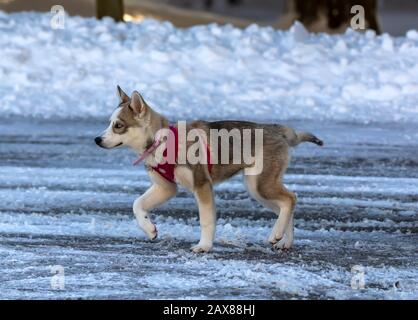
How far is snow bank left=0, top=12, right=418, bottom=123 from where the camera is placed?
16656 millimetres

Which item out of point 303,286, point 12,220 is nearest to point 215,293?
point 303,286

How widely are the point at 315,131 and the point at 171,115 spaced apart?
232 centimetres

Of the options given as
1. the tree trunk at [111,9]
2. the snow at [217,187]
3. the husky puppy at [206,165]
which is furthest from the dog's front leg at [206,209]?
the tree trunk at [111,9]

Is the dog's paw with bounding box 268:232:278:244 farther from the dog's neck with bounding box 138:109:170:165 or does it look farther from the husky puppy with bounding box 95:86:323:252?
the dog's neck with bounding box 138:109:170:165

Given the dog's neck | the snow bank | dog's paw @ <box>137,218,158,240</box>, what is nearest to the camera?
the dog's neck

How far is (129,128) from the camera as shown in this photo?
8.54m

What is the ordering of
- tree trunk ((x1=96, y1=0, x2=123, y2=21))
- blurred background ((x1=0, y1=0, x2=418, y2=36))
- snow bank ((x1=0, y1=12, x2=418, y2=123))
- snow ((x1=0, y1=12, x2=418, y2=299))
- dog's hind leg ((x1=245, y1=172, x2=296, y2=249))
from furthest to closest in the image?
blurred background ((x1=0, y1=0, x2=418, y2=36)), tree trunk ((x1=96, y1=0, x2=123, y2=21)), snow bank ((x1=0, y1=12, x2=418, y2=123)), dog's hind leg ((x1=245, y1=172, x2=296, y2=249)), snow ((x1=0, y1=12, x2=418, y2=299))

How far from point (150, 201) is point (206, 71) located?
1015 cm

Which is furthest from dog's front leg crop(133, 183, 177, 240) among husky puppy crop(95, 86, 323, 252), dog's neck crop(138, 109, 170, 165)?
dog's neck crop(138, 109, 170, 165)

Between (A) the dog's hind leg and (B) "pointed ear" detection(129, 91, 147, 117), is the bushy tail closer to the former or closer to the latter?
(A) the dog's hind leg

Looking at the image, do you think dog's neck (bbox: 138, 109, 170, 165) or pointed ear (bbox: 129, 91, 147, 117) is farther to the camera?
dog's neck (bbox: 138, 109, 170, 165)

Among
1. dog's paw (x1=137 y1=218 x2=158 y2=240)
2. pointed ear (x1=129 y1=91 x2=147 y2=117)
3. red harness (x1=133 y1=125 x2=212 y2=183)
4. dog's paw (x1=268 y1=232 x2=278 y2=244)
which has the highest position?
pointed ear (x1=129 y1=91 x2=147 y2=117)

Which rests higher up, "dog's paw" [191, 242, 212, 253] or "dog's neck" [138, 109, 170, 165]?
"dog's neck" [138, 109, 170, 165]
